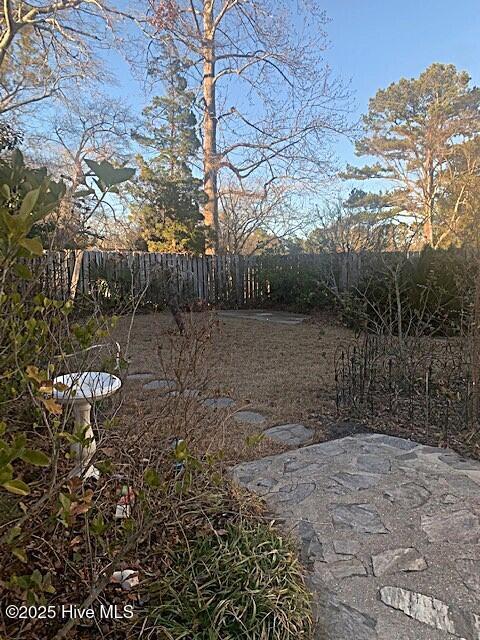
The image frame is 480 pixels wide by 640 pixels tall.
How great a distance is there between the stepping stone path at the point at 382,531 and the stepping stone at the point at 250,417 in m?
0.55

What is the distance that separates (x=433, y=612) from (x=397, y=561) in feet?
0.75

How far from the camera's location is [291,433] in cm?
279

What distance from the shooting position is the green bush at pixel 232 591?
3.81ft

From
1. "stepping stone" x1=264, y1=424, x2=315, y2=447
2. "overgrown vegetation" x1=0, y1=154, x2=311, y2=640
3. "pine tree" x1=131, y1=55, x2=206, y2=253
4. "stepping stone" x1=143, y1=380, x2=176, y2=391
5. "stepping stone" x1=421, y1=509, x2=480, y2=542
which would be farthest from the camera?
"pine tree" x1=131, y1=55, x2=206, y2=253

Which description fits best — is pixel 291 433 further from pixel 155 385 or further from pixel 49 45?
pixel 49 45

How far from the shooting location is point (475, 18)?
297 inches

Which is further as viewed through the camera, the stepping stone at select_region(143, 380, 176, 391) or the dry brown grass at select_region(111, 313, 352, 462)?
the stepping stone at select_region(143, 380, 176, 391)

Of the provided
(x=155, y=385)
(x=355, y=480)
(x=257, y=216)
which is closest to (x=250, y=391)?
(x=155, y=385)

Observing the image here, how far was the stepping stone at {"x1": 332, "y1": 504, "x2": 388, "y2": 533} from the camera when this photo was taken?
170 centimetres

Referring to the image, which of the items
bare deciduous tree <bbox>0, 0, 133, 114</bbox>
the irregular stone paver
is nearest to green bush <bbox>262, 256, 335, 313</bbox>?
the irregular stone paver

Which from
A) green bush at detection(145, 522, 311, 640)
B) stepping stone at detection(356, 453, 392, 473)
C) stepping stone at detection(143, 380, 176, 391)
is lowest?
stepping stone at detection(356, 453, 392, 473)

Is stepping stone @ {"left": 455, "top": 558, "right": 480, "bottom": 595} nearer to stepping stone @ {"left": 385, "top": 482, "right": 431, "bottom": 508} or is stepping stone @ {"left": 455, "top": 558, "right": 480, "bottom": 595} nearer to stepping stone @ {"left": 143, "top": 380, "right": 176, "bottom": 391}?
stepping stone @ {"left": 385, "top": 482, "right": 431, "bottom": 508}

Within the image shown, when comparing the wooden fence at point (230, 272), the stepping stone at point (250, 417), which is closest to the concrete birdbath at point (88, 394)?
the stepping stone at point (250, 417)

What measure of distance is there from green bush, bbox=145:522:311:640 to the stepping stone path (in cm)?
11
